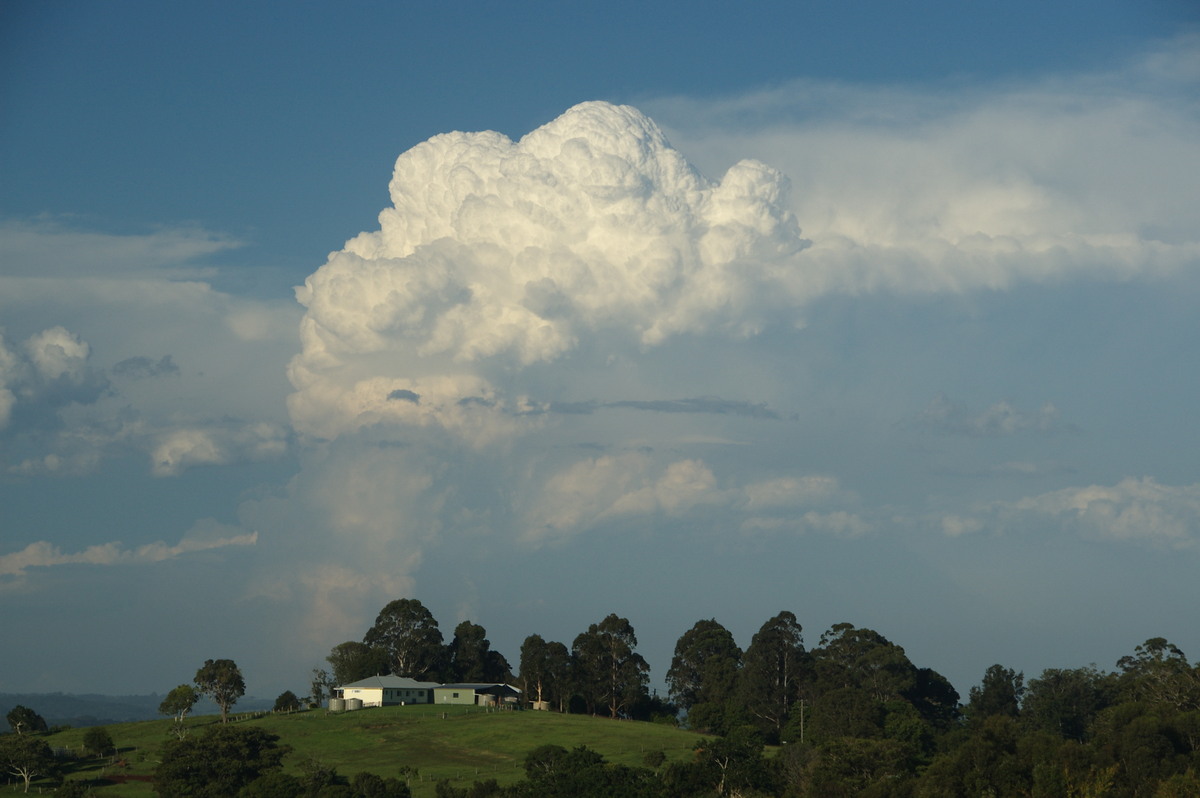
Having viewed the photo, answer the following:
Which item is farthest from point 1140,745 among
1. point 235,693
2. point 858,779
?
point 235,693

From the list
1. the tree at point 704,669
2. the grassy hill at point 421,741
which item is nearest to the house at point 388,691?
the grassy hill at point 421,741

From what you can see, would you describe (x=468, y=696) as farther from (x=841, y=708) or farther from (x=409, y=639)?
(x=841, y=708)

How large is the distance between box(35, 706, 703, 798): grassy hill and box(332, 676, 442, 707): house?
5306 mm

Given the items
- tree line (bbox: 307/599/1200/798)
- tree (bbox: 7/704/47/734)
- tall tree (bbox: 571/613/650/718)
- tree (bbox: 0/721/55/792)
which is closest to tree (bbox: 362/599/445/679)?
tree line (bbox: 307/599/1200/798)

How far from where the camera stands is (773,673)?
152250 millimetres

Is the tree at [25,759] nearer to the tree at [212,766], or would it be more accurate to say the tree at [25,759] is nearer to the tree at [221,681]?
the tree at [212,766]

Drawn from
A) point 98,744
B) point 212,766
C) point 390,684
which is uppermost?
point 390,684

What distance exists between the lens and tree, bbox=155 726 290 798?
297 feet

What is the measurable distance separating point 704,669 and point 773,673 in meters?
12.1

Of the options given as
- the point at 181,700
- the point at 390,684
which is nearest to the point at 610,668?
the point at 390,684

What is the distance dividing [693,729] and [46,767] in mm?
70105

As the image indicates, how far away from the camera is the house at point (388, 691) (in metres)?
147

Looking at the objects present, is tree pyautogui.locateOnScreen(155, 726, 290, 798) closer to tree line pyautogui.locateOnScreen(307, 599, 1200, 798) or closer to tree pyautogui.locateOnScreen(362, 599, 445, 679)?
tree line pyautogui.locateOnScreen(307, 599, 1200, 798)

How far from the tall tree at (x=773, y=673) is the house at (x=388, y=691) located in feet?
122
